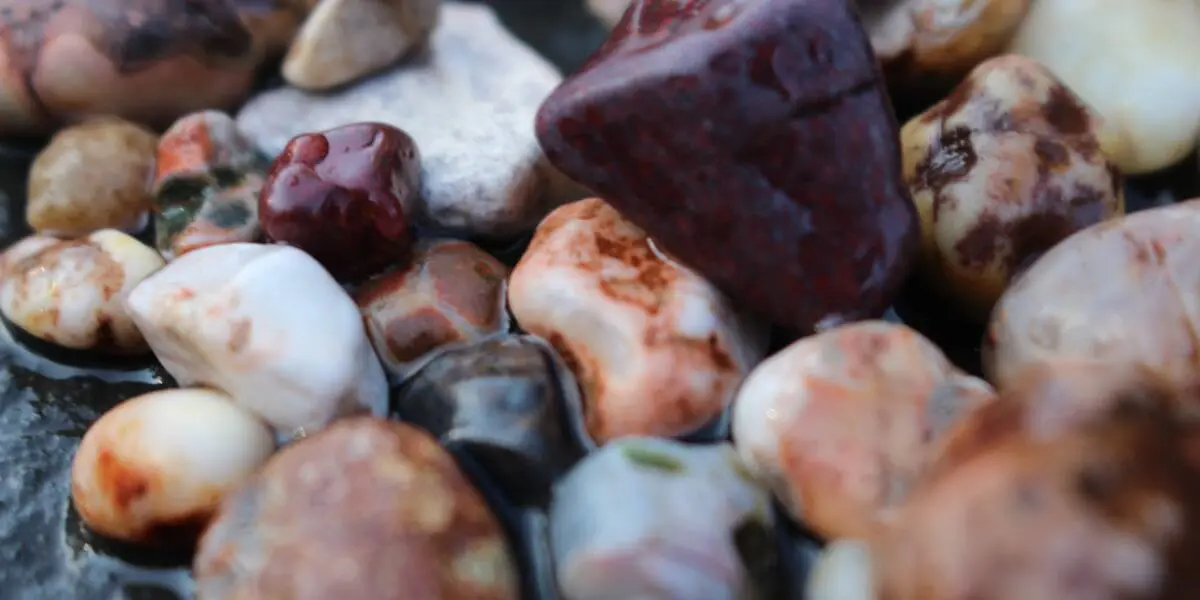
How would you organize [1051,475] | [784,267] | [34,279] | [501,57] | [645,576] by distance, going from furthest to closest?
[501,57]
[34,279]
[784,267]
[645,576]
[1051,475]

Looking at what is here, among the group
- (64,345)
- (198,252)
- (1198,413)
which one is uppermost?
(1198,413)

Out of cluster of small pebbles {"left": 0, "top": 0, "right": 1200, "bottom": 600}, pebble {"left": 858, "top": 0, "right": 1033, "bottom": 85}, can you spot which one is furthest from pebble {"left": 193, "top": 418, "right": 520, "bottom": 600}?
pebble {"left": 858, "top": 0, "right": 1033, "bottom": 85}

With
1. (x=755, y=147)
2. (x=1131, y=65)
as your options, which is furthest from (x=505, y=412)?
(x=1131, y=65)

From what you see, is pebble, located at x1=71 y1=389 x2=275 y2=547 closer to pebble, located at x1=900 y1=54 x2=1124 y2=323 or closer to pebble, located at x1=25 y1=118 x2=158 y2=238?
pebble, located at x1=25 y1=118 x2=158 y2=238

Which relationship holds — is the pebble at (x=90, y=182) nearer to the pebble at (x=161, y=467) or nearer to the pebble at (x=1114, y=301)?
the pebble at (x=161, y=467)

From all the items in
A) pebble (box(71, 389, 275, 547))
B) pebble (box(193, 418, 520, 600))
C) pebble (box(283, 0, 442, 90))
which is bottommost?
pebble (box(71, 389, 275, 547))

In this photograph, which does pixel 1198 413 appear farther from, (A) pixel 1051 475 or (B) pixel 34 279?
(B) pixel 34 279

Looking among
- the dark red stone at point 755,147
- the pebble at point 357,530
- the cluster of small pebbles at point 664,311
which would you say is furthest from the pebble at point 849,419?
the pebble at point 357,530

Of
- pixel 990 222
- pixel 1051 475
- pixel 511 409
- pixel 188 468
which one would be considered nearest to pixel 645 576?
pixel 511 409
